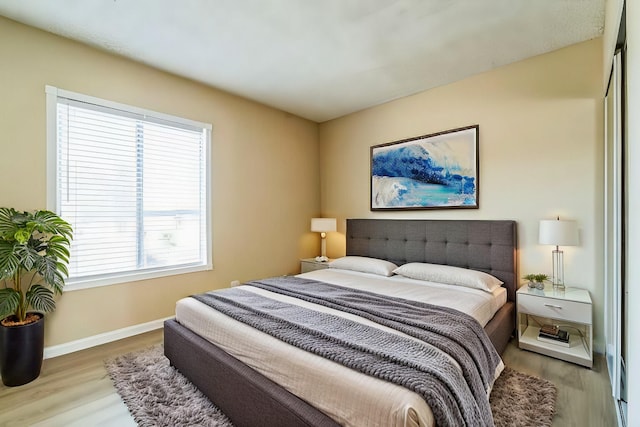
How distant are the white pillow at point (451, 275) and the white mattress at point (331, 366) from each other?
3.5 inches

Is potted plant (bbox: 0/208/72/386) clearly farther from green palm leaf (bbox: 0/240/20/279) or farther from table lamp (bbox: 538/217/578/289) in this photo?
table lamp (bbox: 538/217/578/289)

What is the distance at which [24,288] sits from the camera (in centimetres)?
226

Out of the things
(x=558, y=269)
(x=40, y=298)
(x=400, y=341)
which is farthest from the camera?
(x=558, y=269)

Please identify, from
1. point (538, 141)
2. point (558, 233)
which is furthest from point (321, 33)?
point (558, 233)

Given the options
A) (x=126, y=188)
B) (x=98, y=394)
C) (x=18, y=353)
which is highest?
(x=126, y=188)

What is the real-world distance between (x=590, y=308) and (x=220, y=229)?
137 inches

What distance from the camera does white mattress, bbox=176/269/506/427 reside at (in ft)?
3.41

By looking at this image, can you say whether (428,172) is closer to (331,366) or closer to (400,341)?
(400,341)

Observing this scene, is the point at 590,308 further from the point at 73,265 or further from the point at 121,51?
the point at 121,51

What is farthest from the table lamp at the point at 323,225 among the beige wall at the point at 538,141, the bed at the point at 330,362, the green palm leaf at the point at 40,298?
the green palm leaf at the point at 40,298

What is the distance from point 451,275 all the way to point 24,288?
355cm

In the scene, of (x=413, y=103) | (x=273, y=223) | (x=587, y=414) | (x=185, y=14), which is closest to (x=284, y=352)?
(x=587, y=414)

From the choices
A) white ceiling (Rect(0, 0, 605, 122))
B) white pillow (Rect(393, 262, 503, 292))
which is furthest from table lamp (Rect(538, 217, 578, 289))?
white ceiling (Rect(0, 0, 605, 122))

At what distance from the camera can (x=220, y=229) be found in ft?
11.2
